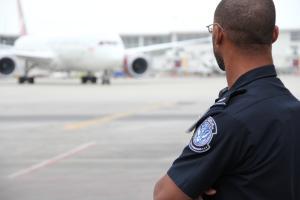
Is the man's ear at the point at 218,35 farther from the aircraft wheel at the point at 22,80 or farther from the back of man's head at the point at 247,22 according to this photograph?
the aircraft wheel at the point at 22,80

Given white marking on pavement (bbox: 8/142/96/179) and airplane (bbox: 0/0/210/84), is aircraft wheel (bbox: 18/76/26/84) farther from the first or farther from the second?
white marking on pavement (bbox: 8/142/96/179)

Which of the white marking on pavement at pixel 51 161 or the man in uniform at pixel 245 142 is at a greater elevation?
the man in uniform at pixel 245 142

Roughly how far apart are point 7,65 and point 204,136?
45.8m

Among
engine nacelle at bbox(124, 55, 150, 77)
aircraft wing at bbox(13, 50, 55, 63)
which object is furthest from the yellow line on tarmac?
aircraft wing at bbox(13, 50, 55, 63)

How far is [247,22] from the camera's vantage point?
2.09 meters

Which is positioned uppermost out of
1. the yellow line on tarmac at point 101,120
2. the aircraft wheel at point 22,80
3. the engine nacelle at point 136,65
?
the yellow line on tarmac at point 101,120

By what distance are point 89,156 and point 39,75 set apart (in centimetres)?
7125

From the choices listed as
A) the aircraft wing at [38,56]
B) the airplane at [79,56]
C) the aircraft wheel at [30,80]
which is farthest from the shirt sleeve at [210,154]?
the aircraft wheel at [30,80]

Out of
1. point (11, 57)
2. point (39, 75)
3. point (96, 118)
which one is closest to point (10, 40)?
point (39, 75)

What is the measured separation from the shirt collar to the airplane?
133 feet

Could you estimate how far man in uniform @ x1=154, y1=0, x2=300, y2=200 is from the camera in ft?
6.47

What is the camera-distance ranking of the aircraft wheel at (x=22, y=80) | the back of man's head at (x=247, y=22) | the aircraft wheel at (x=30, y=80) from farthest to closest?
the aircraft wheel at (x=22, y=80)
the aircraft wheel at (x=30, y=80)
the back of man's head at (x=247, y=22)

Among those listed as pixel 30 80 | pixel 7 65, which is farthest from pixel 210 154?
pixel 30 80

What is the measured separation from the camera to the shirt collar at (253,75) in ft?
6.92
